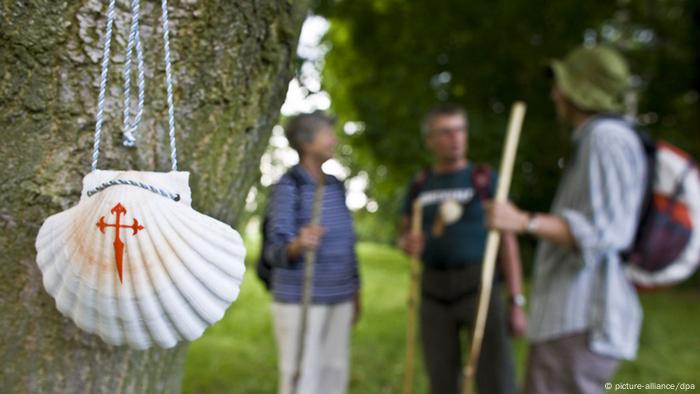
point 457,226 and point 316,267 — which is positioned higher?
point 457,226

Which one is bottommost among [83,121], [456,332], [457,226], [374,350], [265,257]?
[374,350]

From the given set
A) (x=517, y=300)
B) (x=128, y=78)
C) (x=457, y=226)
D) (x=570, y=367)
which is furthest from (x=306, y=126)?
(x=128, y=78)

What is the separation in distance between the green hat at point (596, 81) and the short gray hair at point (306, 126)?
1.32 m

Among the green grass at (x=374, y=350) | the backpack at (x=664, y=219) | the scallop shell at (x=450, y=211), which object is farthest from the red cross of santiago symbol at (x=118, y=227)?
the green grass at (x=374, y=350)

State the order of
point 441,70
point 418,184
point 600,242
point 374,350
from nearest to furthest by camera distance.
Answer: point 600,242
point 418,184
point 441,70
point 374,350

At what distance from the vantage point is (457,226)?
12.1ft

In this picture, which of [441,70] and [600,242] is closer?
[600,242]

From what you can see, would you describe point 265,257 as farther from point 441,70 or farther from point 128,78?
point 441,70

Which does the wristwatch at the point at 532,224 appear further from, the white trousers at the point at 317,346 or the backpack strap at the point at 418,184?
the backpack strap at the point at 418,184

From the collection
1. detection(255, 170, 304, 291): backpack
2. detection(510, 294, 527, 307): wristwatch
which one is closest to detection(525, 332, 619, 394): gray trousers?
detection(510, 294, 527, 307): wristwatch

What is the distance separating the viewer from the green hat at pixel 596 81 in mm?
2537

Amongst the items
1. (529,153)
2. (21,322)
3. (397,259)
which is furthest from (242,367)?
(397,259)

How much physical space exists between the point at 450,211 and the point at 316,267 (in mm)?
891

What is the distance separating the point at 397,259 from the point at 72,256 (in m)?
20.6
